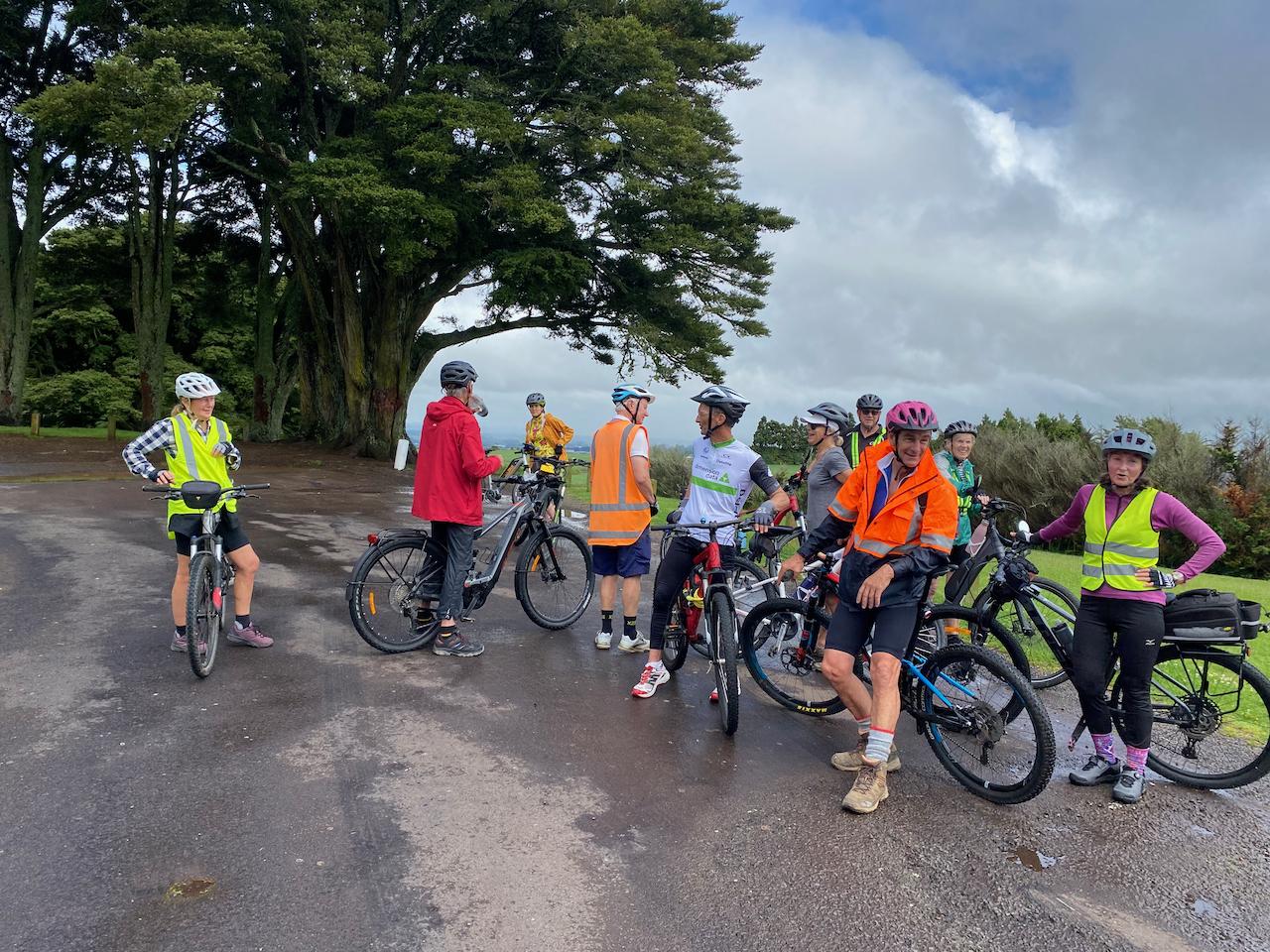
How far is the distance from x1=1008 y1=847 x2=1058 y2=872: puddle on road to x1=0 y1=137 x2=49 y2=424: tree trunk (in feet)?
106

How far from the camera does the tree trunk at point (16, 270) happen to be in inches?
1058

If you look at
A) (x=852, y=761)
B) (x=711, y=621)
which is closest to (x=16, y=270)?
(x=711, y=621)

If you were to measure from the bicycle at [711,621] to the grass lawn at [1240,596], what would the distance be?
2.54 metres

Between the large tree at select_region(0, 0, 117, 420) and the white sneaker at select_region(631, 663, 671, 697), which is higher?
the large tree at select_region(0, 0, 117, 420)

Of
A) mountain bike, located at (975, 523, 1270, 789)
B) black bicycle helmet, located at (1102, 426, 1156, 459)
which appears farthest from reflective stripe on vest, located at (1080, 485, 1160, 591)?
mountain bike, located at (975, 523, 1270, 789)

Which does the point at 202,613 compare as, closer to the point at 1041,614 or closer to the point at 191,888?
the point at 191,888

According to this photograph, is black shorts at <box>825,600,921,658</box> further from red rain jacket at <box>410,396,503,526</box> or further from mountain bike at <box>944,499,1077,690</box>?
red rain jacket at <box>410,396,503,526</box>

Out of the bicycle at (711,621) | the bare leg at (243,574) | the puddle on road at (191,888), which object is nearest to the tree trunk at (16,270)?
the bare leg at (243,574)

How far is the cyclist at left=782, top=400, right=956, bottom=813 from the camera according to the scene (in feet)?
13.1

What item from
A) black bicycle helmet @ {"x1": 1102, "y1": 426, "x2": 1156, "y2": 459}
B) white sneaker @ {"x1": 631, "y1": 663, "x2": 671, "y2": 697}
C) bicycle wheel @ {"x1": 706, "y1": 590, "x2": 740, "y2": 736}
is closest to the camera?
black bicycle helmet @ {"x1": 1102, "y1": 426, "x2": 1156, "y2": 459}

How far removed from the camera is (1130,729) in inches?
167

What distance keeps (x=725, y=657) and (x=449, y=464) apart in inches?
96.4

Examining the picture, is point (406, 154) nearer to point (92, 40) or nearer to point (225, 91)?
point (225, 91)

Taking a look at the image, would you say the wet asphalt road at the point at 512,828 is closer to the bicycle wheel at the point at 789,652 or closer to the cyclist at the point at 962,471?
the bicycle wheel at the point at 789,652
